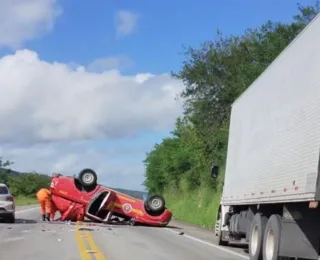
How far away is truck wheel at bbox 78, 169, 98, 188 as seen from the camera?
27531mm

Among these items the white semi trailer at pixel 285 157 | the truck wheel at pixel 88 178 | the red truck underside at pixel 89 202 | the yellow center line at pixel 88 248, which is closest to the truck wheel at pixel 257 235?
the white semi trailer at pixel 285 157

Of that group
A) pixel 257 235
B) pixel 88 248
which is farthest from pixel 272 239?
pixel 88 248

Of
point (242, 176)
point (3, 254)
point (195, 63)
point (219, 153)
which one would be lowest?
point (3, 254)

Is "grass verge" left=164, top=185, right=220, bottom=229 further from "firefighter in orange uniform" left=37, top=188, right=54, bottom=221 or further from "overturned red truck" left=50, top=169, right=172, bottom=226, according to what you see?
"firefighter in orange uniform" left=37, top=188, right=54, bottom=221

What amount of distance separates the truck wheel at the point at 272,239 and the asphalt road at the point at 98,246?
8.48ft

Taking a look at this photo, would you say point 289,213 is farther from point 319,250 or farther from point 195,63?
point 195,63

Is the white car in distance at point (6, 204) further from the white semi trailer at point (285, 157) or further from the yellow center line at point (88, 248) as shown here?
the white semi trailer at point (285, 157)

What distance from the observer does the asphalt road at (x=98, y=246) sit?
14773 millimetres

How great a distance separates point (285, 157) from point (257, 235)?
8.31 ft

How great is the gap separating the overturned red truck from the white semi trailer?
1137cm

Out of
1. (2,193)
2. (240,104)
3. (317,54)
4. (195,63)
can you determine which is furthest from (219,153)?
(317,54)

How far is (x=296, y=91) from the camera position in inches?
464

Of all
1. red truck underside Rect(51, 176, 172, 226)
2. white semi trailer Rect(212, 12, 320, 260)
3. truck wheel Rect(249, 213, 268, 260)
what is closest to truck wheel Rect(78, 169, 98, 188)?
red truck underside Rect(51, 176, 172, 226)

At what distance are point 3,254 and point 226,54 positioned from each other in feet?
98.2
